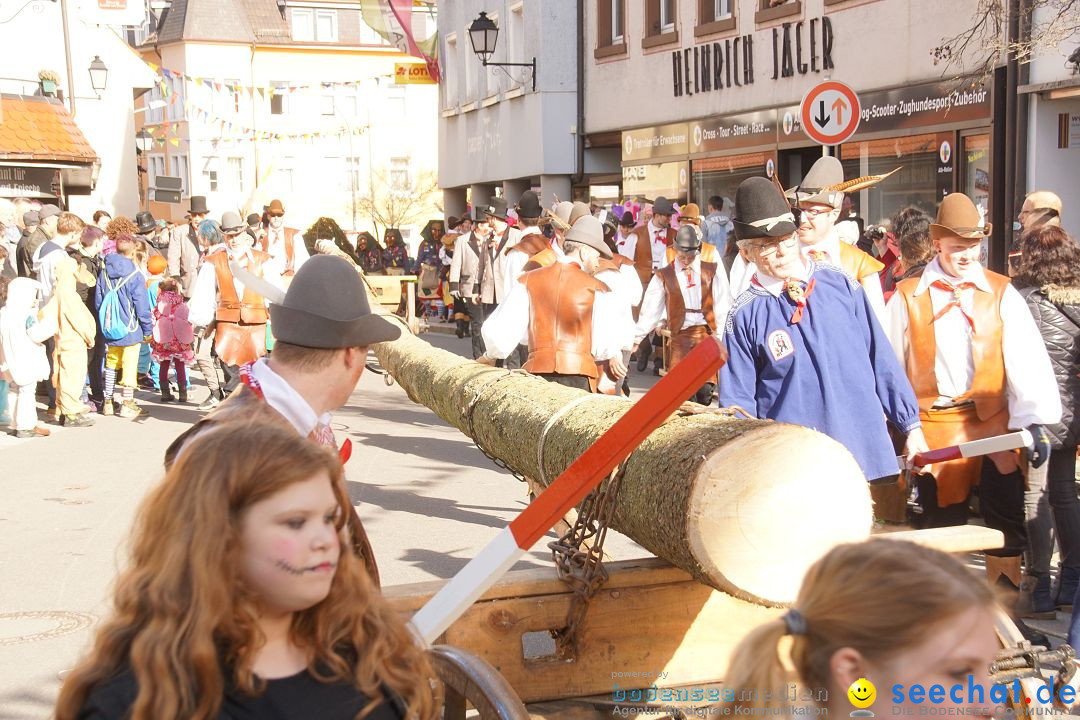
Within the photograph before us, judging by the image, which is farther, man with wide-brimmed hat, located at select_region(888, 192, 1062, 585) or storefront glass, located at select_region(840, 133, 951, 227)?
storefront glass, located at select_region(840, 133, 951, 227)

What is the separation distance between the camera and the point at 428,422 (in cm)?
1358

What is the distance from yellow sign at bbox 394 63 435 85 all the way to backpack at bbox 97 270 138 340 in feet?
67.3

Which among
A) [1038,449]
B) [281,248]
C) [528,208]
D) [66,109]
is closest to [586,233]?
[1038,449]

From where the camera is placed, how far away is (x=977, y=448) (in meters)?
4.91

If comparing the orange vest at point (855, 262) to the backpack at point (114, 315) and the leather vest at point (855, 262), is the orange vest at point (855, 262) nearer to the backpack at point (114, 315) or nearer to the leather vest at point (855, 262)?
the leather vest at point (855, 262)

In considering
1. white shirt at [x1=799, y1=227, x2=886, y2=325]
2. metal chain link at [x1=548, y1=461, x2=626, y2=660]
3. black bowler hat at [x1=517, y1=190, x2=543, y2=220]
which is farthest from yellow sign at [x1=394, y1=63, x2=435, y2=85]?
metal chain link at [x1=548, y1=461, x2=626, y2=660]

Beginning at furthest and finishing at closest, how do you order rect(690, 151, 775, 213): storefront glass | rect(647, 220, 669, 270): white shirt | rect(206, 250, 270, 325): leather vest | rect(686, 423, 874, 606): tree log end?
rect(690, 151, 775, 213): storefront glass, rect(647, 220, 669, 270): white shirt, rect(206, 250, 270, 325): leather vest, rect(686, 423, 874, 606): tree log end

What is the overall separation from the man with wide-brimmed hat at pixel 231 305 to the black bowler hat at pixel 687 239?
376 cm

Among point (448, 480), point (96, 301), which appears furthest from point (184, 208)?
point (448, 480)

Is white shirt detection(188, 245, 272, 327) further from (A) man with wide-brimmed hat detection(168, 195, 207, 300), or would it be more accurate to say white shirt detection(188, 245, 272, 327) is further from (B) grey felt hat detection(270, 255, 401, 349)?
(B) grey felt hat detection(270, 255, 401, 349)

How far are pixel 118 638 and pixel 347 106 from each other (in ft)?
206

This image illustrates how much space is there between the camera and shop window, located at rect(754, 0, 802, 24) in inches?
748

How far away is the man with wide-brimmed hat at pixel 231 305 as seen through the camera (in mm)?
12359

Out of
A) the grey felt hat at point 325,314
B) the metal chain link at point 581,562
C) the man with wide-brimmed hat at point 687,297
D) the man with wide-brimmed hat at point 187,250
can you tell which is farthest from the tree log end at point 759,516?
the man with wide-brimmed hat at point 187,250
